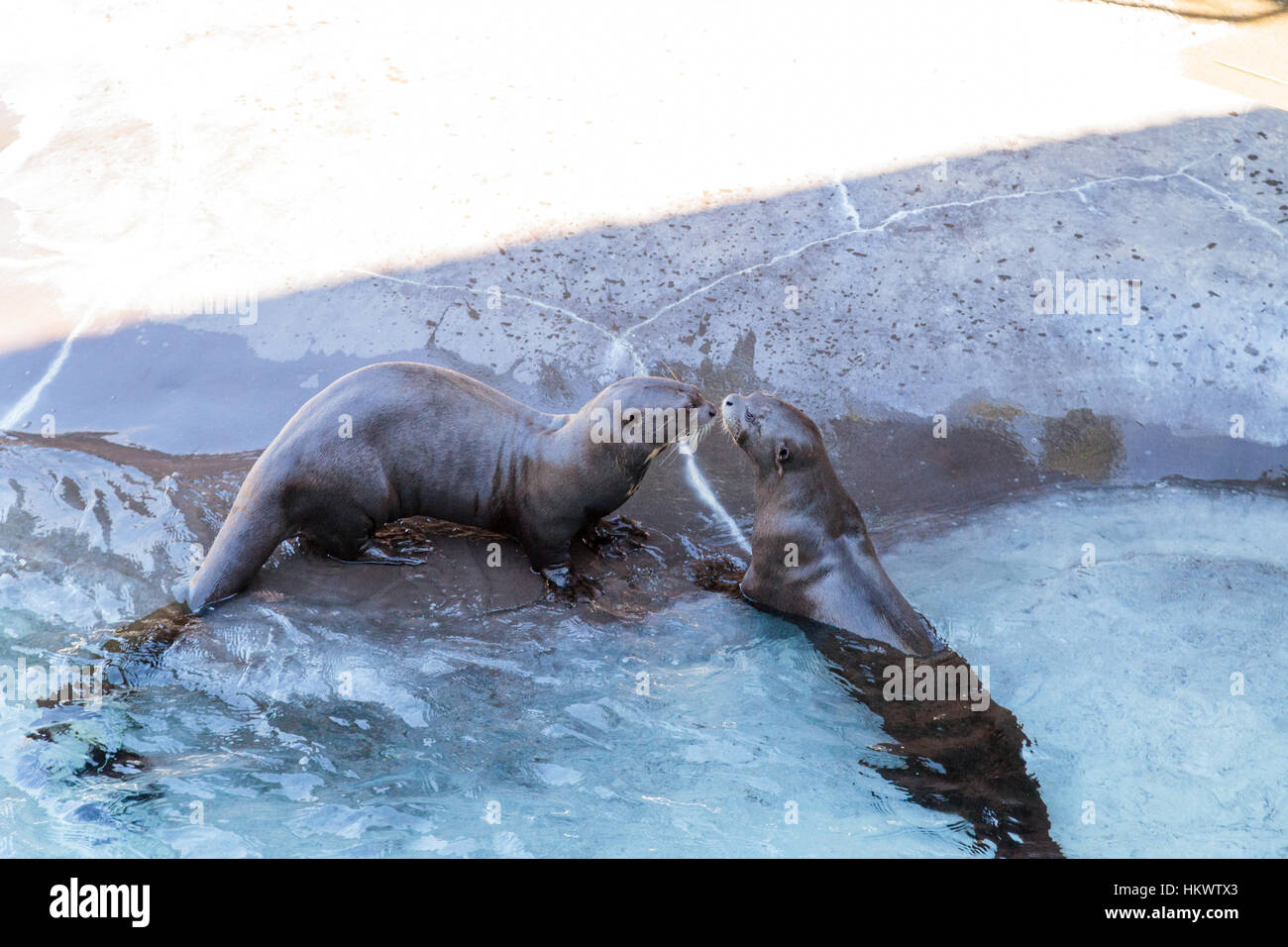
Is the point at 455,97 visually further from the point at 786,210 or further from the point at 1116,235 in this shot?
the point at 1116,235

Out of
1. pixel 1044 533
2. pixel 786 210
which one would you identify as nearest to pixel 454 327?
pixel 786 210

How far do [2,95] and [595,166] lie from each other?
3.45 m

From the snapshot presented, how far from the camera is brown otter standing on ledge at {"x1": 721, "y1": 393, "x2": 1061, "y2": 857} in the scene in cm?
354

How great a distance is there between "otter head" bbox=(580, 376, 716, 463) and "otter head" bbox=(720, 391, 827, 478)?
1.13 ft

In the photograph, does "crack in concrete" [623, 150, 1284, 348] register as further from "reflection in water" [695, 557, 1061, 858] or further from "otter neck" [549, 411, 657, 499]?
"reflection in water" [695, 557, 1061, 858]

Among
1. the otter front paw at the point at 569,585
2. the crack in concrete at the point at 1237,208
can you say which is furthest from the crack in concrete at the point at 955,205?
the otter front paw at the point at 569,585

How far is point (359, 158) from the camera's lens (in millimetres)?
6082

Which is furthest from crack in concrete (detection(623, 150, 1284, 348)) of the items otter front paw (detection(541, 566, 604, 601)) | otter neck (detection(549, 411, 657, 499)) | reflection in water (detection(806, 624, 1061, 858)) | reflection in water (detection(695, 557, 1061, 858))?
reflection in water (detection(806, 624, 1061, 858))

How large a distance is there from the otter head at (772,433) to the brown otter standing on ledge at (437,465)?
280 mm

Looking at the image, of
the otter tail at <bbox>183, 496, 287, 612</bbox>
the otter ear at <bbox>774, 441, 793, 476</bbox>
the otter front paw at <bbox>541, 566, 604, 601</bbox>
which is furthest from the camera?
the otter ear at <bbox>774, 441, 793, 476</bbox>

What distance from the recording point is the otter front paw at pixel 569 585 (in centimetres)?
426

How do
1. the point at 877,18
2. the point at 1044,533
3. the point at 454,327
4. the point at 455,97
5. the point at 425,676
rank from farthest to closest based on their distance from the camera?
the point at 877,18 < the point at 455,97 < the point at 454,327 < the point at 1044,533 < the point at 425,676

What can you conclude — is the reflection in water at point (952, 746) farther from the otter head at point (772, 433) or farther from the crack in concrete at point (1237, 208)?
the crack in concrete at point (1237, 208)

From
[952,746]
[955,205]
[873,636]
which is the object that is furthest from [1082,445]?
[952,746]
